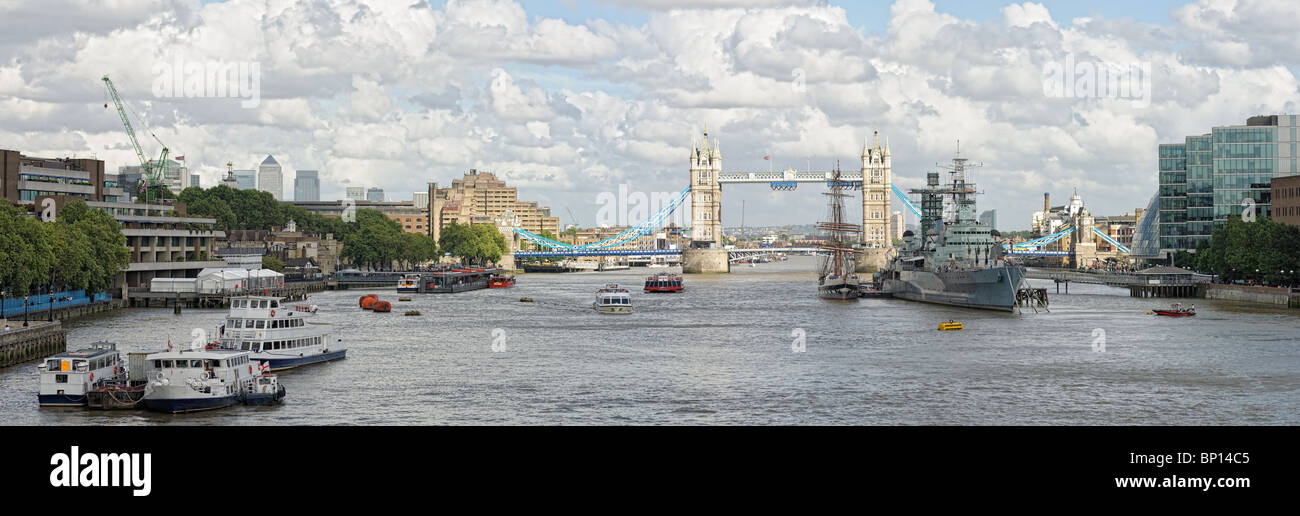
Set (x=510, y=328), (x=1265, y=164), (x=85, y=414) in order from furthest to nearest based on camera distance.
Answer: (x=1265, y=164) → (x=510, y=328) → (x=85, y=414)

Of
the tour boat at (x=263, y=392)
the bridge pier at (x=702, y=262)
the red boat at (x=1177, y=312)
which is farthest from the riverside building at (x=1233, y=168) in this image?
the tour boat at (x=263, y=392)

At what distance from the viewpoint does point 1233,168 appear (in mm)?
121938

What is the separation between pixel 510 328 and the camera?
67.4 m

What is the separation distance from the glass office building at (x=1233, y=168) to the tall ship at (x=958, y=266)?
27418 millimetres

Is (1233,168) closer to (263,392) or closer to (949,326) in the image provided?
(949,326)

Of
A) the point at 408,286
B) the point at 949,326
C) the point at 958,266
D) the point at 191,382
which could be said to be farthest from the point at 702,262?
the point at 191,382

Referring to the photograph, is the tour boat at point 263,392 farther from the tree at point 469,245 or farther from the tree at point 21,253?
the tree at point 469,245

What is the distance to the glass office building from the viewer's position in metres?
120

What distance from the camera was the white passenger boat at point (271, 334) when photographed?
1730 inches
